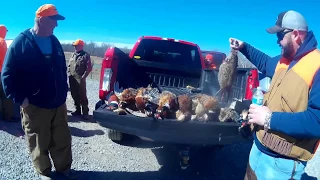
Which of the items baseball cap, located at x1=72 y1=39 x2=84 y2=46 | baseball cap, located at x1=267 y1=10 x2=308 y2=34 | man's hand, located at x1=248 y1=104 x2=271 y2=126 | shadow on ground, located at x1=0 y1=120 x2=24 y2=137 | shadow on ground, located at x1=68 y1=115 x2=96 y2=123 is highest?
baseball cap, located at x1=267 y1=10 x2=308 y2=34

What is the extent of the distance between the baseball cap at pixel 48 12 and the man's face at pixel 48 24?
42mm

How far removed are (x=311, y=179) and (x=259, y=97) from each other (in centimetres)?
362

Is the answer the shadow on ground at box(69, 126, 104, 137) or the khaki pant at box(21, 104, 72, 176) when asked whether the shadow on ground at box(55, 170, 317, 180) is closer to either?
the khaki pant at box(21, 104, 72, 176)

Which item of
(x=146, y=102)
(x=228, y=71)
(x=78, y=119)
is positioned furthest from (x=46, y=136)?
(x=78, y=119)

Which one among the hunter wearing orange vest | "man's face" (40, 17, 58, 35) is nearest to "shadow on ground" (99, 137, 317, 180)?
the hunter wearing orange vest


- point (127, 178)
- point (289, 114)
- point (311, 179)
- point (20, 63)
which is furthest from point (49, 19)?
point (311, 179)

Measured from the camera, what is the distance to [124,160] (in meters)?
5.16

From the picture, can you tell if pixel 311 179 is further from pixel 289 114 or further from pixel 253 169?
pixel 289 114

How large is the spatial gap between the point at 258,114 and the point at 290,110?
238 mm

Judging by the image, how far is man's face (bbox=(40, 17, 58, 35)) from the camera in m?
3.74

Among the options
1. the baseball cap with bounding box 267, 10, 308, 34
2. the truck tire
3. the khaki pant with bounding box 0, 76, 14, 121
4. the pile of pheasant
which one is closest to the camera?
the baseball cap with bounding box 267, 10, 308, 34

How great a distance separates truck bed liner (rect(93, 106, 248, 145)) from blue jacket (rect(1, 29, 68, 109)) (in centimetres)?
69

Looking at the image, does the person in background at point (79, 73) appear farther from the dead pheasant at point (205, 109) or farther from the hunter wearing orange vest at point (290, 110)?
the hunter wearing orange vest at point (290, 110)

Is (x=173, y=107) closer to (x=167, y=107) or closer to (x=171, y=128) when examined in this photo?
(x=167, y=107)
